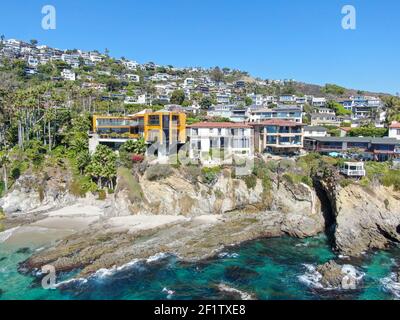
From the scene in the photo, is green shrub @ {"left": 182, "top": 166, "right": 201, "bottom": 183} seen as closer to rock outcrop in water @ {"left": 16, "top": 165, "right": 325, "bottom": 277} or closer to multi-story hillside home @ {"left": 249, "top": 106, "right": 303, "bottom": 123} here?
rock outcrop in water @ {"left": 16, "top": 165, "right": 325, "bottom": 277}

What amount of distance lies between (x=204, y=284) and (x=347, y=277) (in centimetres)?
1222

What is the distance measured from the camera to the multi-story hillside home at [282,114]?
6806cm

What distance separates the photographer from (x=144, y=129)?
57688 mm

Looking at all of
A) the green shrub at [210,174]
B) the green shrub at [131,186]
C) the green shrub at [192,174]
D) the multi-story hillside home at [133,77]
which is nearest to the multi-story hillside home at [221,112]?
the green shrub at [210,174]

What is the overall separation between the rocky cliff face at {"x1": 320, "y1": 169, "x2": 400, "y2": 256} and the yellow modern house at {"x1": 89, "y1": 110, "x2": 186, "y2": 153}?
1016 inches

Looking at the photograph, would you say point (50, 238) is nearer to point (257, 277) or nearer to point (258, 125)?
point (257, 277)

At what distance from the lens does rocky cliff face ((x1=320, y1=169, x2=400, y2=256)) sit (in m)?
37.6

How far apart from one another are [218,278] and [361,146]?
3922cm

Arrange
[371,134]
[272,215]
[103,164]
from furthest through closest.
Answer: [371,134]
[103,164]
[272,215]

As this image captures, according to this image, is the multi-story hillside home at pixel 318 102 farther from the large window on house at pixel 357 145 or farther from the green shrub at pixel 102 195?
the green shrub at pixel 102 195

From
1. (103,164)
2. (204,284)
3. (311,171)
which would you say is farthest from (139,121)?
(204,284)

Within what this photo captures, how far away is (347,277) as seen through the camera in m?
28.9

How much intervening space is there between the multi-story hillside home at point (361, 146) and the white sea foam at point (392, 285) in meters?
27.9
